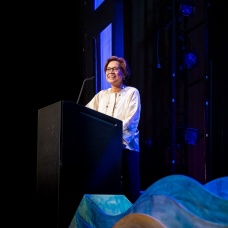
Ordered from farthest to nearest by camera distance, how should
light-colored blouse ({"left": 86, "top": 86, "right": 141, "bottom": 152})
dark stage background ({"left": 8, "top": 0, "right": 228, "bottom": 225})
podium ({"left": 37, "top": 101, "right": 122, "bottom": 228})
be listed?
dark stage background ({"left": 8, "top": 0, "right": 228, "bottom": 225}) → light-colored blouse ({"left": 86, "top": 86, "right": 141, "bottom": 152}) → podium ({"left": 37, "top": 101, "right": 122, "bottom": 228})

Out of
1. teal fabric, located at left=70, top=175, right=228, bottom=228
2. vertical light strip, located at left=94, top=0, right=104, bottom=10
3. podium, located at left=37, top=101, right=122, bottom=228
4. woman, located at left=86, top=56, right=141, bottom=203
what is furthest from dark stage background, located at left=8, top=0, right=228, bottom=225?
teal fabric, located at left=70, top=175, right=228, bottom=228

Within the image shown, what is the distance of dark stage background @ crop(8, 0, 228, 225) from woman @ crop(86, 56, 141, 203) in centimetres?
130

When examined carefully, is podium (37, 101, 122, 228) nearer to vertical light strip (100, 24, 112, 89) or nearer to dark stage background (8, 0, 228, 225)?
vertical light strip (100, 24, 112, 89)

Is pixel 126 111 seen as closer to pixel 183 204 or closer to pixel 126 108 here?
pixel 126 108

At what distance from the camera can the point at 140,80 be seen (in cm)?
478

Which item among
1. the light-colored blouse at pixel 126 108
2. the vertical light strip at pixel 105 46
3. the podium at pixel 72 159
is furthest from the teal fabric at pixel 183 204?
the vertical light strip at pixel 105 46

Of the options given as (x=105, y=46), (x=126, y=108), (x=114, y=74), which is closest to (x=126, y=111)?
(x=126, y=108)

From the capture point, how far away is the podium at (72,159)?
2125 millimetres

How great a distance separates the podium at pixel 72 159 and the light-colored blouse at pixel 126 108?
0.58 metres

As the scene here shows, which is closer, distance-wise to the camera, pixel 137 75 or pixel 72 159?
pixel 72 159

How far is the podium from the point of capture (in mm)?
2125

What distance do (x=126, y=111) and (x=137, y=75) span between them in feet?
5.37

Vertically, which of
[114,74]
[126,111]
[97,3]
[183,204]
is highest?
[97,3]

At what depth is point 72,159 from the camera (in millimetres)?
2180
